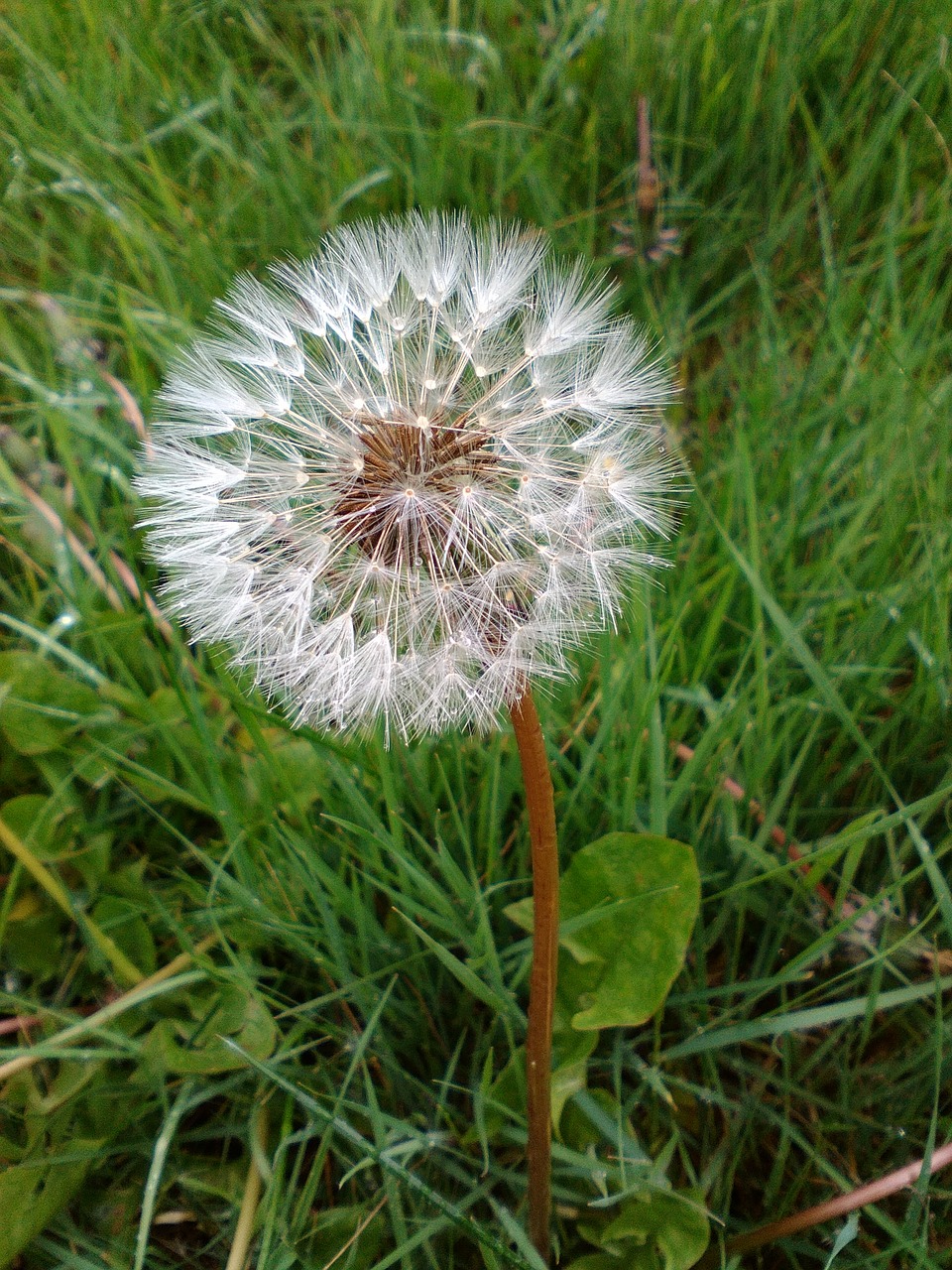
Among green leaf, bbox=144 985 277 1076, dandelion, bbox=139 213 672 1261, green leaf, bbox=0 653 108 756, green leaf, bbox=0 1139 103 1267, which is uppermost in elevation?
dandelion, bbox=139 213 672 1261

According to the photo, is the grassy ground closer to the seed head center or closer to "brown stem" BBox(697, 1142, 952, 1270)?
"brown stem" BBox(697, 1142, 952, 1270)

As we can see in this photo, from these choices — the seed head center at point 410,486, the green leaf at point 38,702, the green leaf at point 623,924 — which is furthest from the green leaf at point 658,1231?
the green leaf at point 38,702

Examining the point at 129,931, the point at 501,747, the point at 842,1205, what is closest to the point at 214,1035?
the point at 129,931

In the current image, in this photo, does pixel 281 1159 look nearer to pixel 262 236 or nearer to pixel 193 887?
pixel 193 887

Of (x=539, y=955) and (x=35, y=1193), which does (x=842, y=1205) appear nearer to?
(x=539, y=955)

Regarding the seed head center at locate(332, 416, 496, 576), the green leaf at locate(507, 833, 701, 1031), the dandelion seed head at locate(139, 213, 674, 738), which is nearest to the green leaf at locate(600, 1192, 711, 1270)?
the green leaf at locate(507, 833, 701, 1031)

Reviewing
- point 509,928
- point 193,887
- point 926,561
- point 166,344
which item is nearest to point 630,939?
point 509,928
